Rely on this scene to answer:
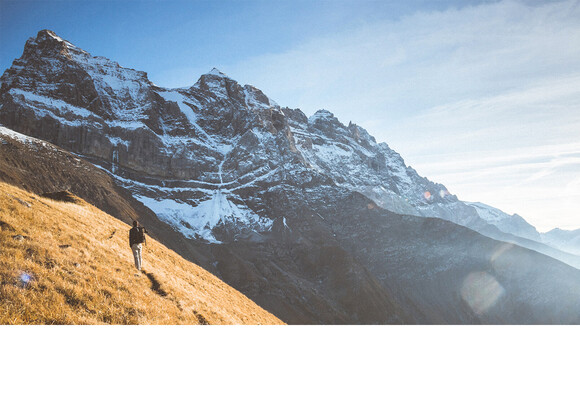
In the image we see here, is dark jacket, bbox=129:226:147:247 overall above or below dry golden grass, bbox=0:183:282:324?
above

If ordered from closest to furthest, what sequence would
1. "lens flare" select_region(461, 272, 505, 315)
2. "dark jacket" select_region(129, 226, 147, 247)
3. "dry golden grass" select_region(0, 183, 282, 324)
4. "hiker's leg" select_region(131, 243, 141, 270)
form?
"dry golden grass" select_region(0, 183, 282, 324) → "dark jacket" select_region(129, 226, 147, 247) → "hiker's leg" select_region(131, 243, 141, 270) → "lens flare" select_region(461, 272, 505, 315)

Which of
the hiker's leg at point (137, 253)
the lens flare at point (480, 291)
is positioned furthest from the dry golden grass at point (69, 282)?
the lens flare at point (480, 291)

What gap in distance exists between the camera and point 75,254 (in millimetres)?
13156

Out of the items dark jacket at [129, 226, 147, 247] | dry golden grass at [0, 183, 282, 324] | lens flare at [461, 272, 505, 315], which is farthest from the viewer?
lens flare at [461, 272, 505, 315]

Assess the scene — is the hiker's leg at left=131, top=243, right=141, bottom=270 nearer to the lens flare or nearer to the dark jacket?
the dark jacket

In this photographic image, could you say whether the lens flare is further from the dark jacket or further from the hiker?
the dark jacket

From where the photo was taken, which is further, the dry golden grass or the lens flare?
the lens flare

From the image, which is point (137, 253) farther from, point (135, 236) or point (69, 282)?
Answer: point (69, 282)

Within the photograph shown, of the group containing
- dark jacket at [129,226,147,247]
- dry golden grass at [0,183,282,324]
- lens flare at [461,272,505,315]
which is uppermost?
dark jacket at [129,226,147,247]

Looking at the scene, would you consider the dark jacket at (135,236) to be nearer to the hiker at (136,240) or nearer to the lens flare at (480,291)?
the hiker at (136,240)

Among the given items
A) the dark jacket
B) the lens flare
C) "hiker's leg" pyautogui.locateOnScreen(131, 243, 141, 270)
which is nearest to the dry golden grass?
"hiker's leg" pyautogui.locateOnScreen(131, 243, 141, 270)

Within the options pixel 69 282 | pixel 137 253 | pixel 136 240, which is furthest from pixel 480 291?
pixel 69 282
